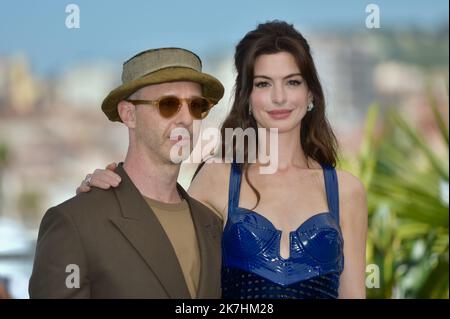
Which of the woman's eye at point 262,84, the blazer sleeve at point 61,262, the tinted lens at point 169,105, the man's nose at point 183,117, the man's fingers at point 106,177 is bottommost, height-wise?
the blazer sleeve at point 61,262

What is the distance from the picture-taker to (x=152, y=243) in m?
2.92

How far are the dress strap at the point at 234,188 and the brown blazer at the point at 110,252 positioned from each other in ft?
1.70

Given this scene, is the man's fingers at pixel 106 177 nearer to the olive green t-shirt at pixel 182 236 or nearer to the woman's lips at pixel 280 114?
the olive green t-shirt at pixel 182 236

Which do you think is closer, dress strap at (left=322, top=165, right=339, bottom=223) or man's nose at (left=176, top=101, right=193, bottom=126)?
man's nose at (left=176, top=101, right=193, bottom=126)

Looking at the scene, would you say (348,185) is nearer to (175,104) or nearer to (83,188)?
(175,104)

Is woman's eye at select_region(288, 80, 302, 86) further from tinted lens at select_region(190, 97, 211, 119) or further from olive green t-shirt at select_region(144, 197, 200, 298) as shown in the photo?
olive green t-shirt at select_region(144, 197, 200, 298)

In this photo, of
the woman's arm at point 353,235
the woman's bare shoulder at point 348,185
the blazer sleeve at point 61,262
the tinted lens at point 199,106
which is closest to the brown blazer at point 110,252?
the blazer sleeve at point 61,262

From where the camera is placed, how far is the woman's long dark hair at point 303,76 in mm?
3578

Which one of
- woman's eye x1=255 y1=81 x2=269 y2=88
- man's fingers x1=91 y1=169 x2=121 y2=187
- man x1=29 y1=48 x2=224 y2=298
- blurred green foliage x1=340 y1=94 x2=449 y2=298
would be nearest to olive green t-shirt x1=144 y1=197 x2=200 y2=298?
man x1=29 y1=48 x2=224 y2=298

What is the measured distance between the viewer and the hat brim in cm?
301

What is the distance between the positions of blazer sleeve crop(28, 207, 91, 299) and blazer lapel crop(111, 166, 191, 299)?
0.64 ft

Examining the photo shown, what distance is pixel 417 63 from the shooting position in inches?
1182
